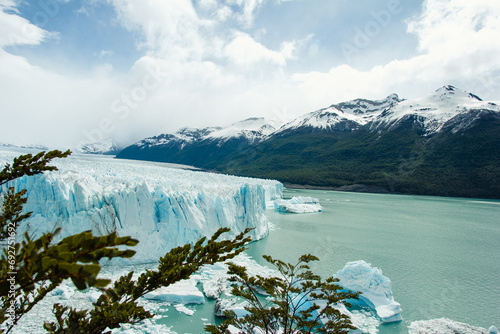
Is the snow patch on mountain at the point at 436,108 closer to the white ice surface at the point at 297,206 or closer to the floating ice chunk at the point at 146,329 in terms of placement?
the white ice surface at the point at 297,206

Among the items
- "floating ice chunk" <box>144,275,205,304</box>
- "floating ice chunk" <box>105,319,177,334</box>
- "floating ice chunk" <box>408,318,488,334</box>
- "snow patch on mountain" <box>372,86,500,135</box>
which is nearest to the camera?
"floating ice chunk" <box>105,319,177,334</box>

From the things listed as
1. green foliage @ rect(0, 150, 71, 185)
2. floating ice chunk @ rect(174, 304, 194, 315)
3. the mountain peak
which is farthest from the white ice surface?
the mountain peak

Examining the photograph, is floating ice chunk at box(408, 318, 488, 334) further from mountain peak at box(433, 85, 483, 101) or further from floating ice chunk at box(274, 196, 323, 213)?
mountain peak at box(433, 85, 483, 101)

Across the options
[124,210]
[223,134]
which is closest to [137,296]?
[124,210]

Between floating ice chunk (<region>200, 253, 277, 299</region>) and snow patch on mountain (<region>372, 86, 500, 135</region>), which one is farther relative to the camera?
snow patch on mountain (<region>372, 86, 500, 135</region>)

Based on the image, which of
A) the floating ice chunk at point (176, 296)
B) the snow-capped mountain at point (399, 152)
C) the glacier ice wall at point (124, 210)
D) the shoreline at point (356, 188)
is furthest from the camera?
the shoreline at point (356, 188)

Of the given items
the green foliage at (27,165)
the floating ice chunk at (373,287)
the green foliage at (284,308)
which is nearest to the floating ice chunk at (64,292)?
the green foliage at (284,308)

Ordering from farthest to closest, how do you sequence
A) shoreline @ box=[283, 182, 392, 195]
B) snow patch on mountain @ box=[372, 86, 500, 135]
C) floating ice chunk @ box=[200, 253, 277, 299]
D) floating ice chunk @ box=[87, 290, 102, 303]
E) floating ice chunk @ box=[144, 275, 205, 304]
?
snow patch on mountain @ box=[372, 86, 500, 135] → shoreline @ box=[283, 182, 392, 195] → floating ice chunk @ box=[200, 253, 277, 299] → floating ice chunk @ box=[144, 275, 205, 304] → floating ice chunk @ box=[87, 290, 102, 303]
